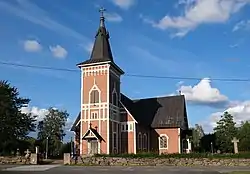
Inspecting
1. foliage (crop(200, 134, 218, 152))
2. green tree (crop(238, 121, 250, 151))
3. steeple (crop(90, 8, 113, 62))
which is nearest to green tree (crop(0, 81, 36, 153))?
steeple (crop(90, 8, 113, 62))

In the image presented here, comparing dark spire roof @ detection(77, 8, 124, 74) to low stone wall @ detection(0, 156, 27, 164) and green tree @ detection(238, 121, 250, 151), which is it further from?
green tree @ detection(238, 121, 250, 151)

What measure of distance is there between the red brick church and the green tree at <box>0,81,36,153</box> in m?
8.42

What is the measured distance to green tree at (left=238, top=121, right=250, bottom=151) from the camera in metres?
71.9

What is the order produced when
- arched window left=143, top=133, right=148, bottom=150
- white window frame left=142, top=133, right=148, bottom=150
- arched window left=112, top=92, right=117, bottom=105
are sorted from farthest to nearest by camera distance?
arched window left=143, top=133, right=148, bottom=150
white window frame left=142, top=133, right=148, bottom=150
arched window left=112, top=92, right=117, bottom=105

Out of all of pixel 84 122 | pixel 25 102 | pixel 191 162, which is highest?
pixel 25 102

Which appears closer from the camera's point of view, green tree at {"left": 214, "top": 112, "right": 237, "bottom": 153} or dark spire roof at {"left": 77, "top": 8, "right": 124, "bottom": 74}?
dark spire roof at {"left": 77, "top": 8, "right": 124, "bottom": 74}

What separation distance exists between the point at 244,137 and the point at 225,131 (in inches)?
443

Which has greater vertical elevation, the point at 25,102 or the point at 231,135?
the point at 25,102

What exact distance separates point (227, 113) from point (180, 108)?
1218 cm

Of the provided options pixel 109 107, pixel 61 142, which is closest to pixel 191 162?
pixel 109 107

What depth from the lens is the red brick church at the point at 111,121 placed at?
165ft

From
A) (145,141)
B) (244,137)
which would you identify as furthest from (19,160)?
(244,137)

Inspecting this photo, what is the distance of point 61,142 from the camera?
2906 inches

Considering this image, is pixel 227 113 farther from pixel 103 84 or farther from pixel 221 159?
pixel 221 159
